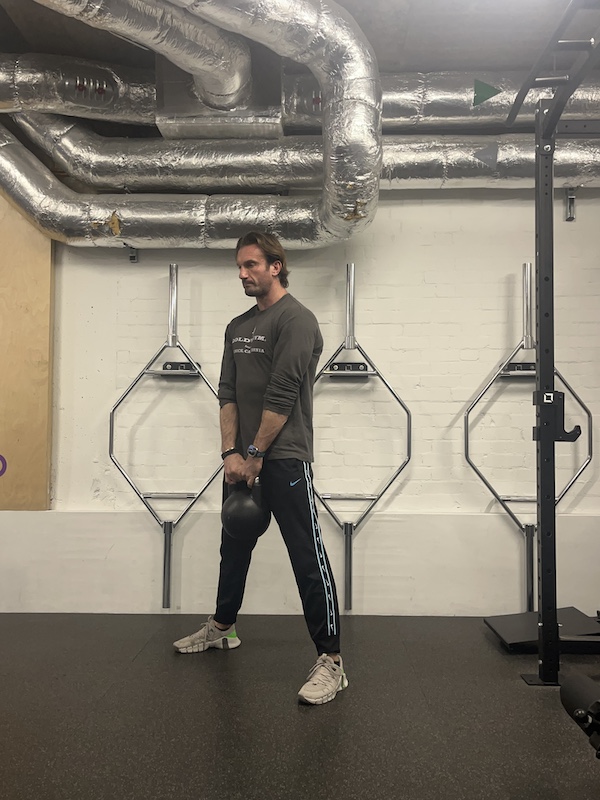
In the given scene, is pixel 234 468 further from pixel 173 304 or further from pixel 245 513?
pixel 173 304

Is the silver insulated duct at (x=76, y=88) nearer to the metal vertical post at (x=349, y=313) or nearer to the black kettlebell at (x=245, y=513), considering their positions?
the metal vertical post at (x=349, y=313)

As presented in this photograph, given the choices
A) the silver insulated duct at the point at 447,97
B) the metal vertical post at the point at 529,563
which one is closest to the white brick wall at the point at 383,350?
the metal vertical post at the point at 529,563

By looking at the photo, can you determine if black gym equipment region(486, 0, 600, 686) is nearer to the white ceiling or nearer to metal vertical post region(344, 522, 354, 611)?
the white ceiling

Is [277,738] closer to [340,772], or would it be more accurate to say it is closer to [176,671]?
[340,772]

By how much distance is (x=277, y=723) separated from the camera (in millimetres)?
1892

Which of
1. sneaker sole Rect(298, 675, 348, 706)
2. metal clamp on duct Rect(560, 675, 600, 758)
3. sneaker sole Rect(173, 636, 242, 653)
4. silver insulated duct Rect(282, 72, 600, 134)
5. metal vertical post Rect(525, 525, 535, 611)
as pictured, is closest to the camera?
metal clamp on duct Rect(560, 675, 600, 758)

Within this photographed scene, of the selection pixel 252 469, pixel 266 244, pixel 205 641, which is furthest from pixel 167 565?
pixel 266 244

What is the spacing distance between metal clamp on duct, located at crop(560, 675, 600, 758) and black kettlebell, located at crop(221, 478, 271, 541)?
114 centimetres

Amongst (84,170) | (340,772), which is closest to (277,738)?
(340,772)

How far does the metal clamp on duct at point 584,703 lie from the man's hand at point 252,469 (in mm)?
1202

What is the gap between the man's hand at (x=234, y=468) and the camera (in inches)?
88.7

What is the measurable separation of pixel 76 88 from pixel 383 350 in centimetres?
208

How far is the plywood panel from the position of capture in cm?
322

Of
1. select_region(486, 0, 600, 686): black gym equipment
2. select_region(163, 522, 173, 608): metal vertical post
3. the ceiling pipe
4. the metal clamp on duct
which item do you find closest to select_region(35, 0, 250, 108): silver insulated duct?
the ceiling pipe
